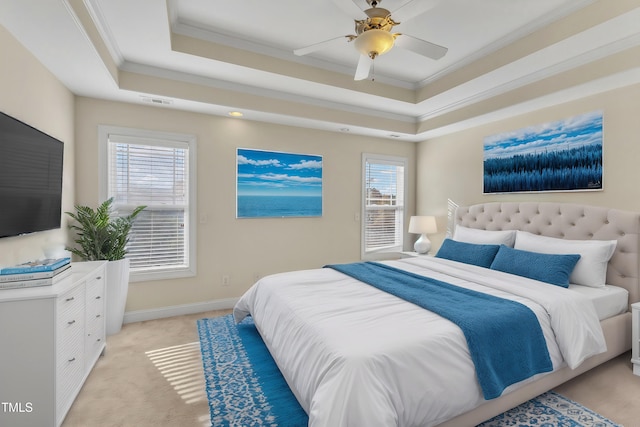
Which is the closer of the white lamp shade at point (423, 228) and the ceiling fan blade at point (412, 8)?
the ceiling fan blade at point (412, 8)

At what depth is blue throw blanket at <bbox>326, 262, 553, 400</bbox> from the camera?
5.39ft

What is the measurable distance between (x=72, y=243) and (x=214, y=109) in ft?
6.51

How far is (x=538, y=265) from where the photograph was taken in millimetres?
2734

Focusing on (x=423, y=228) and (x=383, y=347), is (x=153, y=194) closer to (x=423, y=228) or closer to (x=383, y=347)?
(x=383, y=347)

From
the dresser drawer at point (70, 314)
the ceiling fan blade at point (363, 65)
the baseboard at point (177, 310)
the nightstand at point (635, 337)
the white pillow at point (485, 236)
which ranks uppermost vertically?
the ceiling fan blade at point (363, 65)

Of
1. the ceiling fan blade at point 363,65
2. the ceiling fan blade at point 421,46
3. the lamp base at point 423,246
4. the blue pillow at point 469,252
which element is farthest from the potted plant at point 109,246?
the lamp base at point 423,246

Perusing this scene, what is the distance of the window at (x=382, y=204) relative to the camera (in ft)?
15.7

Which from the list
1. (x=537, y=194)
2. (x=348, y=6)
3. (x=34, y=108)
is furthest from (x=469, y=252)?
(x=34, y=108)

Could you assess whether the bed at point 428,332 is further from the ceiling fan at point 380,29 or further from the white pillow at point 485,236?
the ceiling fan at point 380,29

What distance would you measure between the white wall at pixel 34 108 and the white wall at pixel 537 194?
4.54 metres

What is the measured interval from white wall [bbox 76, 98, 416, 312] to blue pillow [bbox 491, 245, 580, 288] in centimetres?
210

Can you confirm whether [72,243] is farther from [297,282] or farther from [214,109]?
[297,282]

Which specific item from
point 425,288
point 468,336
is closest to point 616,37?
point 425,288

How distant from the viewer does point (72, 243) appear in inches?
121
